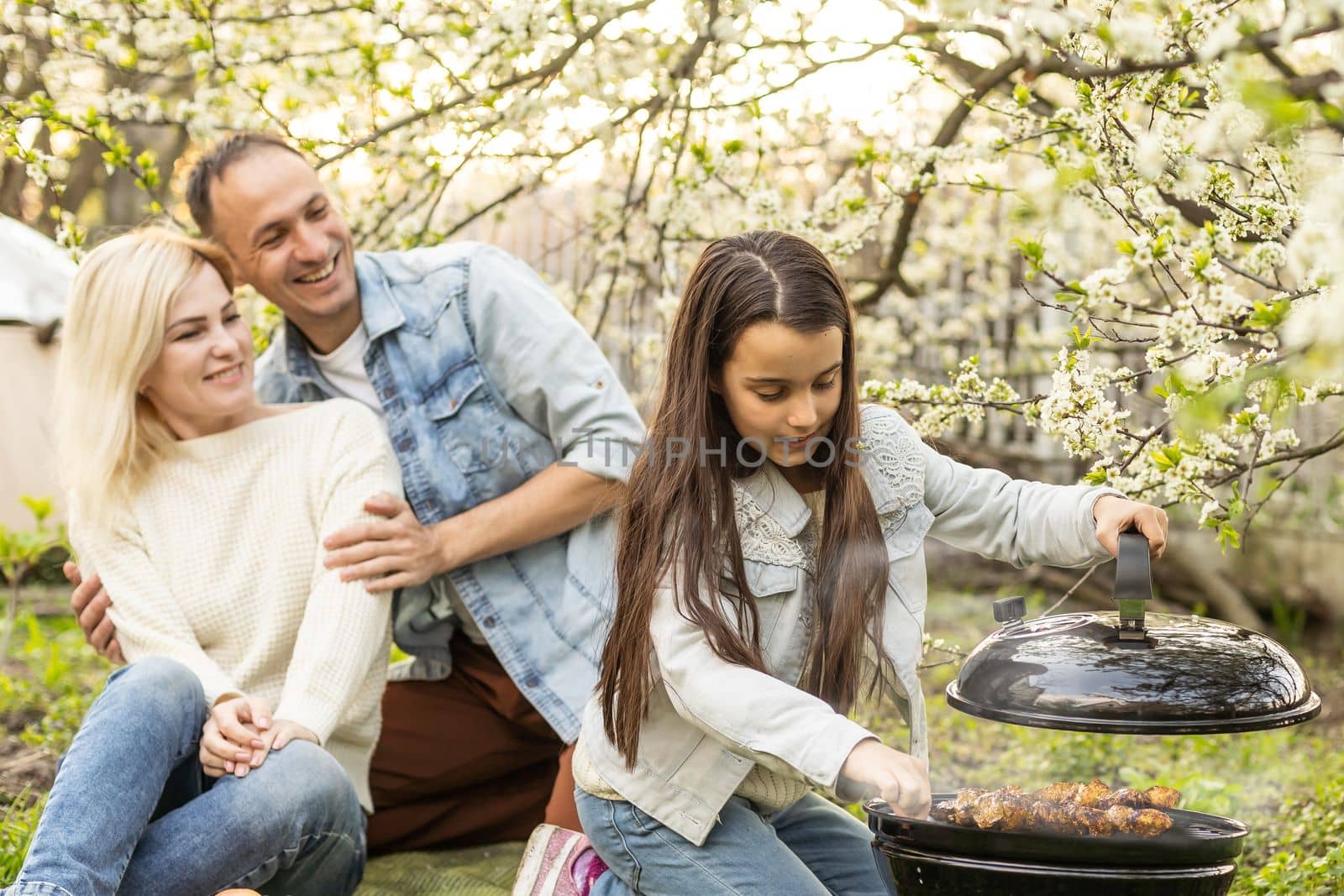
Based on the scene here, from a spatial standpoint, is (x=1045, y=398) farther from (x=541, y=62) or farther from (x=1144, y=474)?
(x=541, y=62)

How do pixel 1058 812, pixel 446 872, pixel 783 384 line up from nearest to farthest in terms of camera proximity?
1. pixel 1058 812
2. pixel 783 384
3. pixel 446 872

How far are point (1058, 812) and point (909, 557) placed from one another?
1.56 feet

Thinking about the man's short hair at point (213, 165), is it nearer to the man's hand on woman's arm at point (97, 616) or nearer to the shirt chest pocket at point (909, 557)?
the man's hand on woman's arm at point (97, 616)

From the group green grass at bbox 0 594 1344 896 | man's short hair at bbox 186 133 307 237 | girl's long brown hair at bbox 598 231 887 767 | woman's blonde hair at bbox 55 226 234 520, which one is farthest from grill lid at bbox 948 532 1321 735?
man's short hair at bbox 186 133 307 237

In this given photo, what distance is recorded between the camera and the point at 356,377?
2.96m

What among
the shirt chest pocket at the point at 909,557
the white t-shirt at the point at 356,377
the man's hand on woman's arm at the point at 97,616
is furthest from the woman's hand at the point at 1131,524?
the man's hand on woman's arm at the point at 97,616

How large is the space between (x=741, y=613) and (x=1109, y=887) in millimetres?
626

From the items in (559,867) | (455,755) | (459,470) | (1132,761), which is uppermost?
(459,470)

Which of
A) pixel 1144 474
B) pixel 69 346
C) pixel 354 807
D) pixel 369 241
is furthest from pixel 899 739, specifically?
pixel 69 346

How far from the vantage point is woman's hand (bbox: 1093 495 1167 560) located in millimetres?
1832

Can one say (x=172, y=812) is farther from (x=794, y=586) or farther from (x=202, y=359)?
(x=794, y=586)

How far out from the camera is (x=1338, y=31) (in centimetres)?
153

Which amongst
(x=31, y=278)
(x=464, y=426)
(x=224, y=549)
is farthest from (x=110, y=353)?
(x=31, y=278)

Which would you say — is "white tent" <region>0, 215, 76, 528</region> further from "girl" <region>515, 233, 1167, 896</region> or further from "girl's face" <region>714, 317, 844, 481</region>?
"girl's face" <region>714, 317, 844, 481</region>
